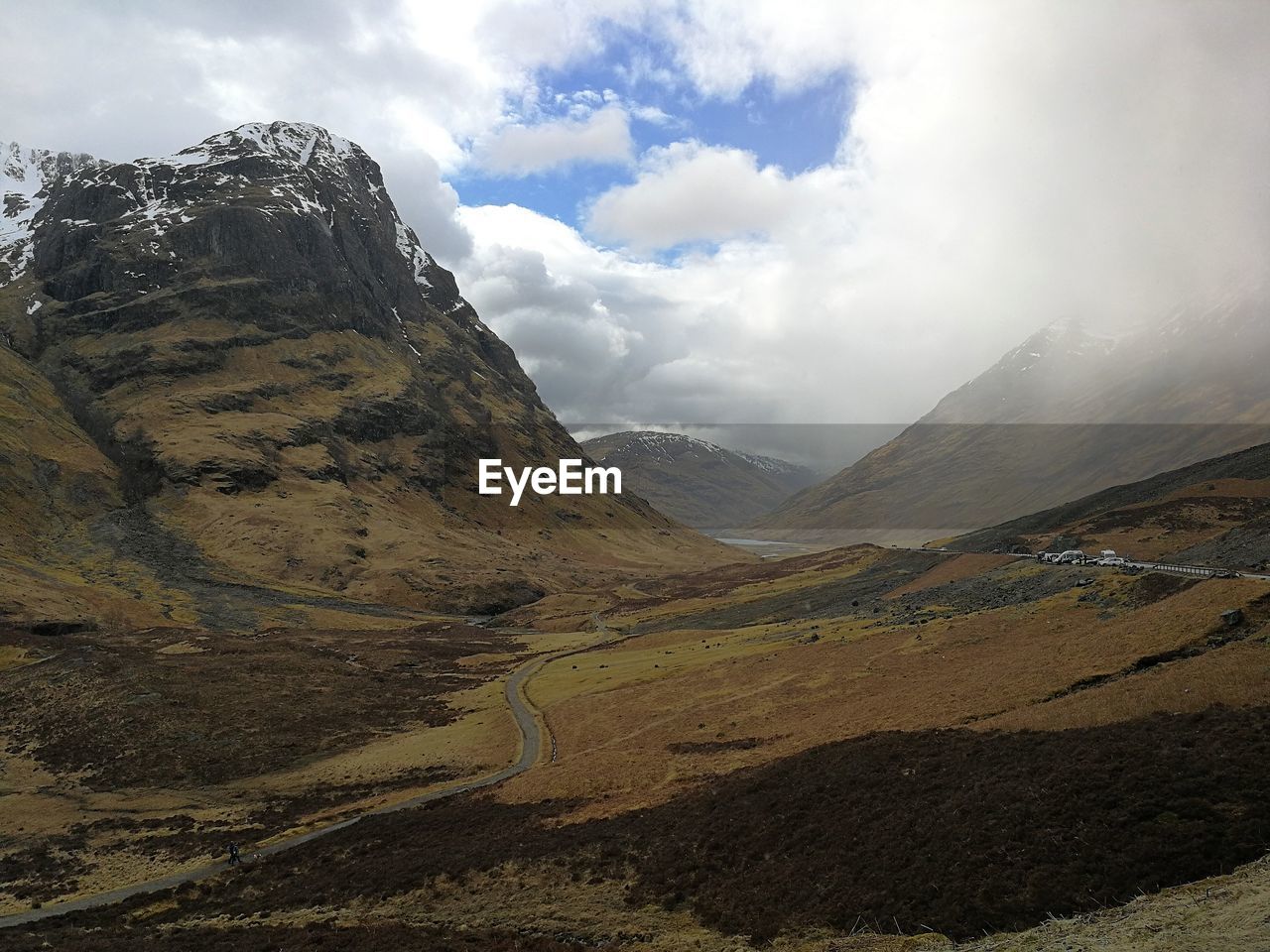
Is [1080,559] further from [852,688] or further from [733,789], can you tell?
[733,789]

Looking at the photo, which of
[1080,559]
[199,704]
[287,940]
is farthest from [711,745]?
[199,704]

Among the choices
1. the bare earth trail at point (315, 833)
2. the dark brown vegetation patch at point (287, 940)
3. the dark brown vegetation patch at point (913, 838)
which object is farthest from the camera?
the bare earth trail at point (315, 833)

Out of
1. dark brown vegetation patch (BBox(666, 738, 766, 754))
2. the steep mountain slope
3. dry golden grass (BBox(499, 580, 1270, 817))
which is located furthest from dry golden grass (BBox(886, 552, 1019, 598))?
dark brown vegetation patch (BBox(666, 738, 766, 754))

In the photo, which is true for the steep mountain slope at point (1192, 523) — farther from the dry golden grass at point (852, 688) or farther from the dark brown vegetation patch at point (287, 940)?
the dark brown vegetation patch at point (287, 940)

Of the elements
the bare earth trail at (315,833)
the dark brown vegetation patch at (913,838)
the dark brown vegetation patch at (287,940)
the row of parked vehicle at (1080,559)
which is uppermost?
the row of parked vehicle at (1080,559)

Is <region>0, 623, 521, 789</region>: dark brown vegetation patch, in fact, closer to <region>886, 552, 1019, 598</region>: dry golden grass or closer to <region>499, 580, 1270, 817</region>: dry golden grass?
<region>499, 580, 1270, 817</region>: dry golden grass

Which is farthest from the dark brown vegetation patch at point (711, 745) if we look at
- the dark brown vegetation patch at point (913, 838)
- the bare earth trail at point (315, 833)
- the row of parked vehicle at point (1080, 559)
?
the row of parked vehicle at point (1080, 559)
